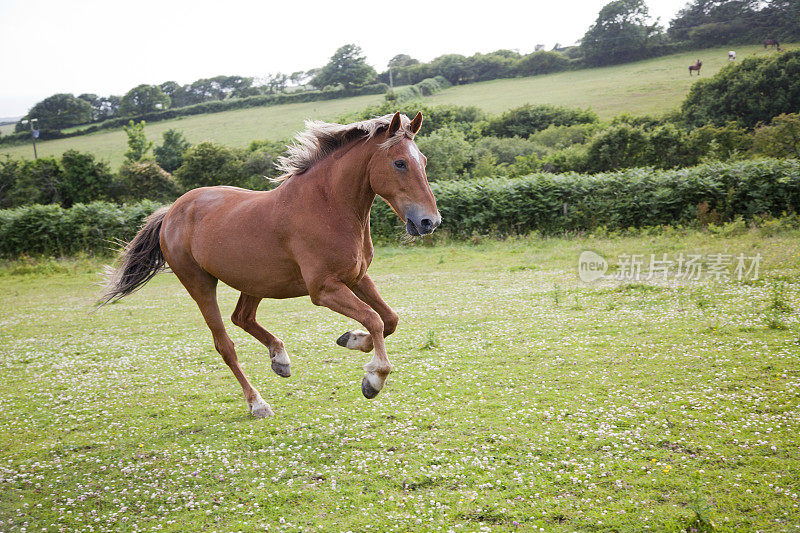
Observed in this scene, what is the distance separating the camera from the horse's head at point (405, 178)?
4.98m

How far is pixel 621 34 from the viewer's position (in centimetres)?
7094

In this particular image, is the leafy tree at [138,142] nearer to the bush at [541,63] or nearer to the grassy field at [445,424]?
the grassy field at [445,424]

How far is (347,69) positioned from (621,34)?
37.8 meters

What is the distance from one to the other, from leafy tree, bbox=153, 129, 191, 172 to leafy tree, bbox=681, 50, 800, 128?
47.9 meters

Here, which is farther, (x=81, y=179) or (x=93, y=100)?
(x=93, y=100)

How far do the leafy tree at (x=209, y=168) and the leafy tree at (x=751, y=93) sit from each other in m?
37.1

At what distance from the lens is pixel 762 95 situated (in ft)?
132

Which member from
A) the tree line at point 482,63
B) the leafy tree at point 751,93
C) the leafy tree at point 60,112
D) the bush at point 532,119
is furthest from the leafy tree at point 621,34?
the leafy tree at point 60,112

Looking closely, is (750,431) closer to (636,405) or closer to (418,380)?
(636,405)

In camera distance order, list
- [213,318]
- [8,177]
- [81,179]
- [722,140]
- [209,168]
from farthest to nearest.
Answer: [8,177]
[81,179]
[209,168]
[722,140]
[213,318]

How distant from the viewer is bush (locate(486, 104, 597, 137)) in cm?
5338

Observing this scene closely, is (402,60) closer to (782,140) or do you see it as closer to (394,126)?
(782,140)

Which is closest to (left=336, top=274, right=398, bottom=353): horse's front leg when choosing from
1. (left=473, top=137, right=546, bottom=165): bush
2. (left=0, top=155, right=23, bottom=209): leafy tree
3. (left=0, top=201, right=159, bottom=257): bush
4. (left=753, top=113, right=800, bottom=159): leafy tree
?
(left=0, top=201, right=159, bottom=257): bush

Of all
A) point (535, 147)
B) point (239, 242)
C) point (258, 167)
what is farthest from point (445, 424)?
point (535, 147)
